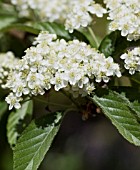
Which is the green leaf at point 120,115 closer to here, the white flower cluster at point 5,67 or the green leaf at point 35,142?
the green leaf at point 35,142

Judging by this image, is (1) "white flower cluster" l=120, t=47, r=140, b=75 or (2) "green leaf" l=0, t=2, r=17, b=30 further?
(2) "green leaf" l=0, t=2, r=17, b=30

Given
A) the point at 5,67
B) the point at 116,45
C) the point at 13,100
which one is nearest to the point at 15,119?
the point at 5,67

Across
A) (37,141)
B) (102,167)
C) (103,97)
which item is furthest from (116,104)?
(102,167)

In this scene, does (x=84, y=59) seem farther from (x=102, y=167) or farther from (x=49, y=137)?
(x=102, y=167)

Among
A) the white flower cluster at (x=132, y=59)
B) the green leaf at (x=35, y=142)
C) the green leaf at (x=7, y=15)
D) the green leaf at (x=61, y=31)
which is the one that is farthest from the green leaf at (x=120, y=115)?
the green leaf at (x=7, y=15)

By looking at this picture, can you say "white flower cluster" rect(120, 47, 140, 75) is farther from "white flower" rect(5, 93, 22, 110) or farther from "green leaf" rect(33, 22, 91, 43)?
"white flower" rect(5, 93, 22, 110)

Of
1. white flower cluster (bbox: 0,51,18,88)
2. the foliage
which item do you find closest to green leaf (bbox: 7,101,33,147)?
the foliage

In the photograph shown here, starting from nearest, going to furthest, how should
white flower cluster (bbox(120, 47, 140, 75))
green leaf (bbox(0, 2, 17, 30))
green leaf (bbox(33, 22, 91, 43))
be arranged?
white flower cluster (bbox(120, 47, 140, 75)) → green leaf (bbox(33, 22, 91, 43)) → green leaf (bbox(0, 2, 17, 30))
